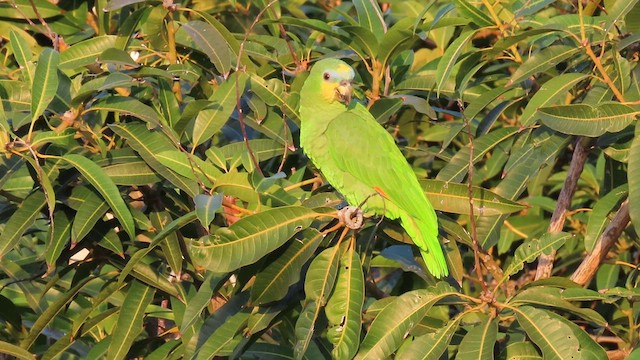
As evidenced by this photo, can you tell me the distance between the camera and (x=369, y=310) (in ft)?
8.95

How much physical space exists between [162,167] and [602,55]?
1524 millimetres

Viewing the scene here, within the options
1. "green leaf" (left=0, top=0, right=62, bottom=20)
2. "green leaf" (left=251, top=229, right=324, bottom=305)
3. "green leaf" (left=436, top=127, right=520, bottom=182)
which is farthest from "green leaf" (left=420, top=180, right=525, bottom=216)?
"green leaf" (left=0, top=0, right=62, bottom=20)

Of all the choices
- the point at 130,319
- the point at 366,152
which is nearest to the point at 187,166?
the point at 130,319

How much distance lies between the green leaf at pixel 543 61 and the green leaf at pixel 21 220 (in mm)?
1643

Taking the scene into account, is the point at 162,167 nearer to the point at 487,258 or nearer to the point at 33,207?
the point at 33,207

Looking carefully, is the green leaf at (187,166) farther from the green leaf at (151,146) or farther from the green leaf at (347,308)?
the green leaf at (347,308)

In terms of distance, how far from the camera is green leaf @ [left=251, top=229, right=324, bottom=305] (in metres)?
2.51

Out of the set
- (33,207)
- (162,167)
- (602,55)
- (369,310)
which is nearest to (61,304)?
(33,207)

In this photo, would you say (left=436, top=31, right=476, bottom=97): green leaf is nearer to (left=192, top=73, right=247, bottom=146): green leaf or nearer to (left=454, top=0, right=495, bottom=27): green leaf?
(left=454, top=0, right=495, bottom=27): green leaf

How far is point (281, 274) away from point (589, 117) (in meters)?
1.06

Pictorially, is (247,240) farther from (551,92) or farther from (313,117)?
→ (551,92)

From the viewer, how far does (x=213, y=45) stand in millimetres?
2883

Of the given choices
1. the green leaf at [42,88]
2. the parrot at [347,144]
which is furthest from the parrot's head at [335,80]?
the green leaf at [42,88]

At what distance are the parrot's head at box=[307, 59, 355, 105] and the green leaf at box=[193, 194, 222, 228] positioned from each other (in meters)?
0.83
